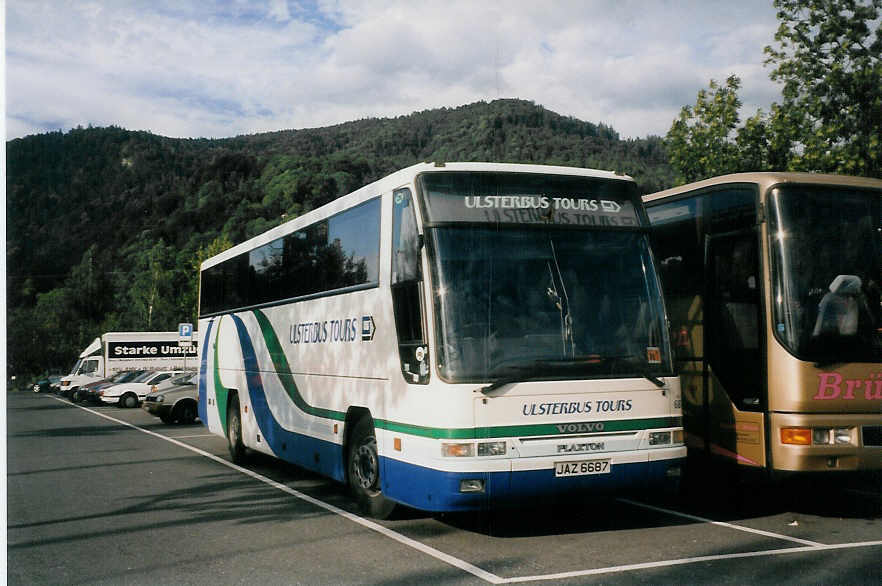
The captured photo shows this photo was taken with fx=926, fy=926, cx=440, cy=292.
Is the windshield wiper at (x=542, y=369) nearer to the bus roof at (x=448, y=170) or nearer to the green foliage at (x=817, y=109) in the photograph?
the bus roof at (x=448, y=170)

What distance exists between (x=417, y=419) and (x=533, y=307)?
138 cm

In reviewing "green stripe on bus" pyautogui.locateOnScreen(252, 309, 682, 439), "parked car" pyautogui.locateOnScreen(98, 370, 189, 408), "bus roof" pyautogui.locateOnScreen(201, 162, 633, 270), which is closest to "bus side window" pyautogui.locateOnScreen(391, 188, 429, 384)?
"bus roof" pyautogui.locateOnScreen(201, 162, 633, 270)

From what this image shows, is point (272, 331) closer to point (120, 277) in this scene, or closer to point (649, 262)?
point (649, 262)

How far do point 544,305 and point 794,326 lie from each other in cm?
244

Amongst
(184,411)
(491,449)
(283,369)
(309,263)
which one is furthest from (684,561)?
(184,411)

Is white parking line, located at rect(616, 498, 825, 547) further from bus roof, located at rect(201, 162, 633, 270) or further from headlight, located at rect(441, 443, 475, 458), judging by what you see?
bus roof, located at rect(201, 162, 633, 270)

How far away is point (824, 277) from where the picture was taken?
28.2ft

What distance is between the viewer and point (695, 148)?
19.9m

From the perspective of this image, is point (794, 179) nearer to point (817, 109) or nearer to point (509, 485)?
point (509, 485)

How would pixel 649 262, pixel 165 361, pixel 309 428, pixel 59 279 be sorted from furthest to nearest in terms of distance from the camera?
pixel 59 279, pixel 165 361, pixel 309 428, pixel 649 262

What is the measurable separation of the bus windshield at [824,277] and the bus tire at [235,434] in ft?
29.4

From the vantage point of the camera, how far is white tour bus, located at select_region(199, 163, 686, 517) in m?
7.66

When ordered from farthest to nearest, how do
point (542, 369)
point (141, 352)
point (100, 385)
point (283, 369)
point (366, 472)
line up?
1. point (141, 352)
2. point (100, 385)
3. point (283, 369)
4. point (366, 472)
5. point (542, 369)

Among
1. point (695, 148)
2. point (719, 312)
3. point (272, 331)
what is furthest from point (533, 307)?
point (695, 148)
